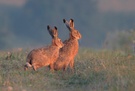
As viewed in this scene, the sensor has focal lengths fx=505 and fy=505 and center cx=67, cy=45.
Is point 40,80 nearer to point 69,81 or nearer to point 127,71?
point 69,81

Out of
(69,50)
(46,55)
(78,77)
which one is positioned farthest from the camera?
(69,50)

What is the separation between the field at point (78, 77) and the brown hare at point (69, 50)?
23 cm

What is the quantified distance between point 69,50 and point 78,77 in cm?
142

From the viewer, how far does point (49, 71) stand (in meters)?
11.5

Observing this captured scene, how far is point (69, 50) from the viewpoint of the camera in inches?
472

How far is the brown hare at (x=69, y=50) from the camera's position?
11.9 meters

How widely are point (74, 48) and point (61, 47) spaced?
0.32 meters

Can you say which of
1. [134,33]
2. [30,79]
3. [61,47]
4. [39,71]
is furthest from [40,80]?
[134,33]

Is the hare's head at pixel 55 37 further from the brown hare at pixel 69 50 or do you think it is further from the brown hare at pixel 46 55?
the brown hare at pixel 69 50

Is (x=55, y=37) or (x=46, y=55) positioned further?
(x=55, y=37)

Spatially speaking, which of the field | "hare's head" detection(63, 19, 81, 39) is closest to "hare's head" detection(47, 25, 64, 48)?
"hare's head" detection(63, 19, 81, 39)

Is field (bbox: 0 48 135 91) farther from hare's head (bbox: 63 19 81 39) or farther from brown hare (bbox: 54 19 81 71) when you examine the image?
hare's head (bbox: 63 19 81 39)

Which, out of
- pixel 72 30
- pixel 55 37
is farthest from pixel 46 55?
pixel 72 30

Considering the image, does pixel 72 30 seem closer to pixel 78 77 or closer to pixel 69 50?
pixel 69 50
